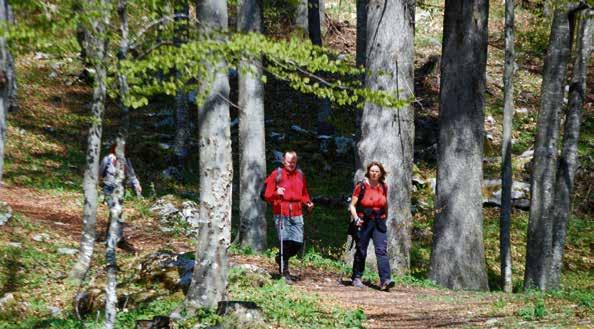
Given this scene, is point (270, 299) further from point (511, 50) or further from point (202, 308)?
point (511, 50)

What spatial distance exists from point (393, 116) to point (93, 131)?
18.3 ft

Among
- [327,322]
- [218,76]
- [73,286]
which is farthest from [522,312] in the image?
[73,286]

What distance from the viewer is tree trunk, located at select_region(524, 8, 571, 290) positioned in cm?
1288

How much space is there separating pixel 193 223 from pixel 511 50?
8251mm

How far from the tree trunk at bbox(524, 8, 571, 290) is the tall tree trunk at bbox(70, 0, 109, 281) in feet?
27.0

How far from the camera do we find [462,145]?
12.7m

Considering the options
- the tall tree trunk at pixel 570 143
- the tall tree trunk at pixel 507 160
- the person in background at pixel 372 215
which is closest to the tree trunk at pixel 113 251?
the person in background at pixel 372 215

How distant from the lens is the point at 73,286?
1063 cm

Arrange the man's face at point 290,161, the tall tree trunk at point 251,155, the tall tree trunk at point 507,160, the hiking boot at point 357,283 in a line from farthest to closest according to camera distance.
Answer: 1. the tall tree trunk at point 507,160
2. the tall tree trunk at point 251,155
3. the hiking boot at point 357,283
4. the man's face at point 290,161

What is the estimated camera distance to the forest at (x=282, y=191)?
670 cm

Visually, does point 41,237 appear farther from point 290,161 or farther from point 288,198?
point 290,161

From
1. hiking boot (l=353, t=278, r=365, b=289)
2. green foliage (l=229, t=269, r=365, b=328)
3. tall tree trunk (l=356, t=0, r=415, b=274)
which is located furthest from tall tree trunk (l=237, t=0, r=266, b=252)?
green foliage (l=229, t=269, r=365, b=328)

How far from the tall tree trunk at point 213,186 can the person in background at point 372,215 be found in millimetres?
3345

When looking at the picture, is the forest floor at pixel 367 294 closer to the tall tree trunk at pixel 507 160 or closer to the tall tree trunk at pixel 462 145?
the tall tree trunk at pixel 462 145
